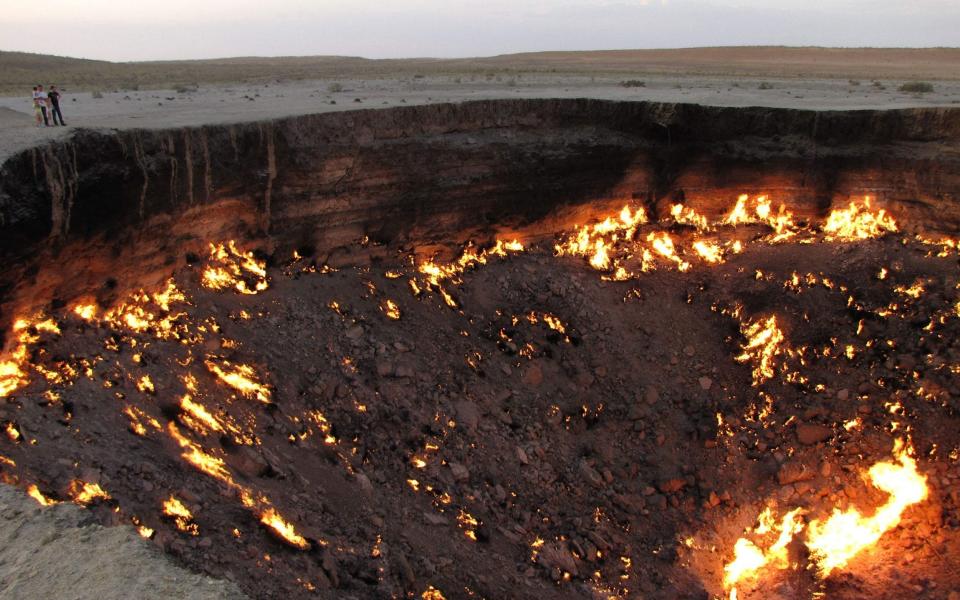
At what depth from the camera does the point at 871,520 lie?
34.8 ft

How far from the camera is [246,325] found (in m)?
10.8

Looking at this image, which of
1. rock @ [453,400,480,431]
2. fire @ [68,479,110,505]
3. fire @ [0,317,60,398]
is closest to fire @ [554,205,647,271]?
rock @ [453,400,480,431]

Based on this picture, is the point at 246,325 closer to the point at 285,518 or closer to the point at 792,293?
the point at 285,518

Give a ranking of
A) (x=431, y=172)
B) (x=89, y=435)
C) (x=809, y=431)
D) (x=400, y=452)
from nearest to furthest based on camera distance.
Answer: (x=89, y=435)
(x=400, y=452)
(x=809, y=431)
(x=431, y=172)

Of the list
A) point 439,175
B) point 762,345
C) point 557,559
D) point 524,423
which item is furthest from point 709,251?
point 557,559

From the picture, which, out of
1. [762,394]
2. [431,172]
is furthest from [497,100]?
[762,394]

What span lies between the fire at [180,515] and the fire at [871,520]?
27.9 feet

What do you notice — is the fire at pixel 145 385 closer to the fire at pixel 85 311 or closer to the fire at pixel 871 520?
the fire at pixel 85 311

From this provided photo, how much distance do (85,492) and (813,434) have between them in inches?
412

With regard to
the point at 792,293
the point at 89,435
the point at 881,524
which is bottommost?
the point at 881,524

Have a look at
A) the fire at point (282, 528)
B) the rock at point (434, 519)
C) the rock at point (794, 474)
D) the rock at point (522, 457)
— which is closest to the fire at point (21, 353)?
the fire at point (282, 528)

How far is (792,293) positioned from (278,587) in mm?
10979

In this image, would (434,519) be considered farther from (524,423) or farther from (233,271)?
(233,271)

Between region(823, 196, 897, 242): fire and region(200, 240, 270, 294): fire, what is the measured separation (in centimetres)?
1116
